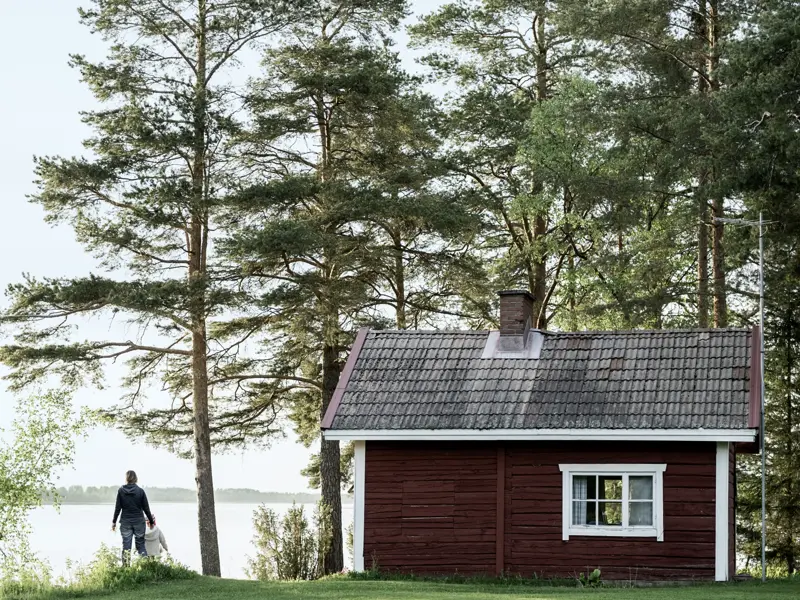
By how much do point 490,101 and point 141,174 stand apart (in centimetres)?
1001

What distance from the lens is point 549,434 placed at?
1848 cm

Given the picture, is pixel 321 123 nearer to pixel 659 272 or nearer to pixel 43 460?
pixel 659 272

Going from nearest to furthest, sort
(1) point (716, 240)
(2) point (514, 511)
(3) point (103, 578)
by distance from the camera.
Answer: (3) point (103, 578)
(2) point (514, 511)
(1) point (716, 240)

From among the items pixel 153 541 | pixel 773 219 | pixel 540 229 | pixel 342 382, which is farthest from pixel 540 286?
pixel 153 541

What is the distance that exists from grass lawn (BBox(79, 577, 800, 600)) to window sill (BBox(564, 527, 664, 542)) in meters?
1.18

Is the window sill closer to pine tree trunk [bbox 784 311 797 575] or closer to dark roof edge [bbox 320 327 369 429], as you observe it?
dark roof edge [bbox 320 327 369 429]

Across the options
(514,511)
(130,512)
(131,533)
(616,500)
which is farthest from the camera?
(514,511)

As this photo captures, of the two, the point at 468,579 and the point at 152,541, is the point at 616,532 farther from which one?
the point at 152,541

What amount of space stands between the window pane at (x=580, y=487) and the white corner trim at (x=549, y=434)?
0.81 metres

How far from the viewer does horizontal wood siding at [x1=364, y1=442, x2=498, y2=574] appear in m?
19.1

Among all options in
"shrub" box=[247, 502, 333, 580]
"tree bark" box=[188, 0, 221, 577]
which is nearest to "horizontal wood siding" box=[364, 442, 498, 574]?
"shrub" box=[247, 502, 333, 580]

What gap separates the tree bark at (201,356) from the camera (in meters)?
27.3

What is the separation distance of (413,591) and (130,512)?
467 centimetres

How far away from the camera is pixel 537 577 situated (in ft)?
61.5
